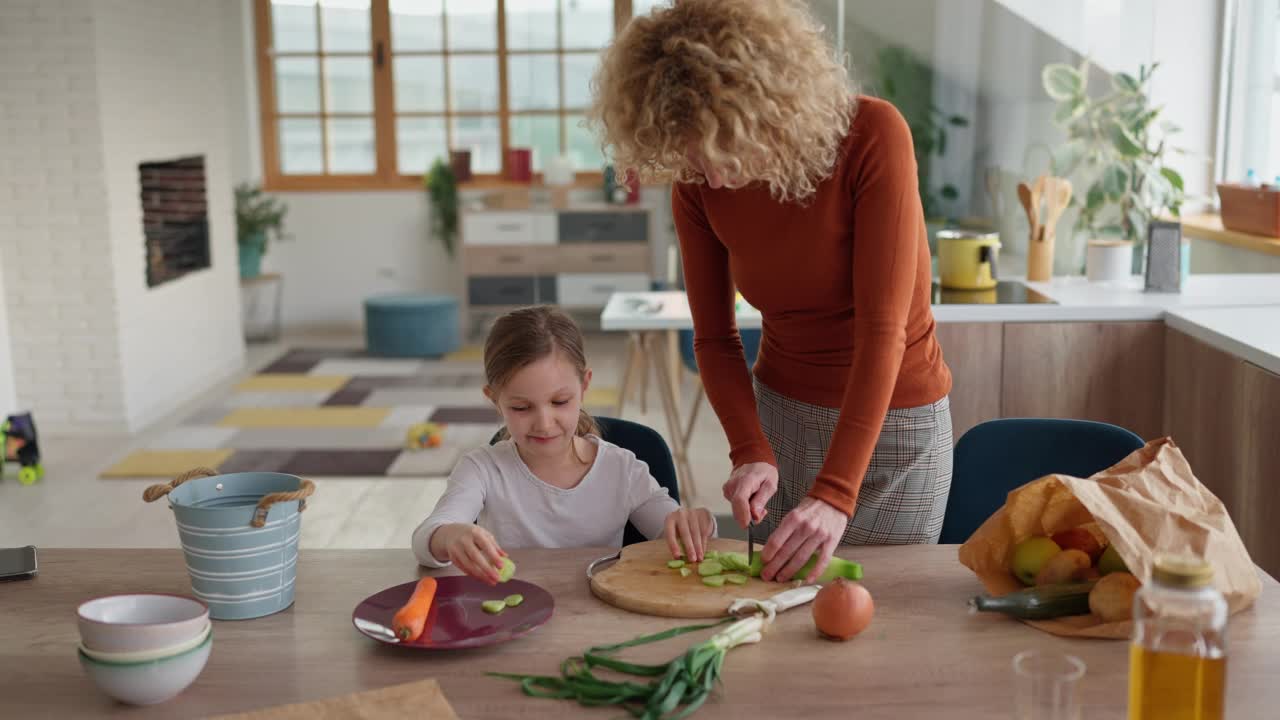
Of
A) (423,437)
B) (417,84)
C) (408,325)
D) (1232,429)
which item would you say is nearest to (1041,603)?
(1232,429)

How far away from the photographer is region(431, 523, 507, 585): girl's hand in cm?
147

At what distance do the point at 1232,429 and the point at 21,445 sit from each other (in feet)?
13.3

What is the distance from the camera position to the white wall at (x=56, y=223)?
16.8 feet

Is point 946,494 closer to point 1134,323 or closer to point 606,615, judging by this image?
point 606,615

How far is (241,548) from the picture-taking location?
1432 millimetres

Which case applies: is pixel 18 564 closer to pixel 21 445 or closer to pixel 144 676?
pixel 144 676

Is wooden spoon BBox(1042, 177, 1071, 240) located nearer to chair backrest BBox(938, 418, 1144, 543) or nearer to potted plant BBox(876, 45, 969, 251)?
potted plant BBox(876, 45, 969, 251)

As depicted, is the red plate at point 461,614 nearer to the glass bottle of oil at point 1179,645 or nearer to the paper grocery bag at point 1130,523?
the paper grocery bag at point 1130,523

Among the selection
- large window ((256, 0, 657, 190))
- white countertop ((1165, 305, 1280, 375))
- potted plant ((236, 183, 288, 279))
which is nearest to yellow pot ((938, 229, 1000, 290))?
white countertop ((1165, 305, 1280, 375))

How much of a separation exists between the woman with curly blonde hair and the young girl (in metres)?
0.20

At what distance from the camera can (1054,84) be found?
3.81 meters

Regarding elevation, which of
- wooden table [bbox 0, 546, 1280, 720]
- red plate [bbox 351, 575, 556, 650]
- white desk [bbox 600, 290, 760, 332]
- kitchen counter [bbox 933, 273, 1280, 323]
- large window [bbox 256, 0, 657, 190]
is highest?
large window [bbox 256, 0, 657, 190]

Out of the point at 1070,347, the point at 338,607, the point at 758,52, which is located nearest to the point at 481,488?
the point at 338,607

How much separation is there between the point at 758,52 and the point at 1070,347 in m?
2.05
